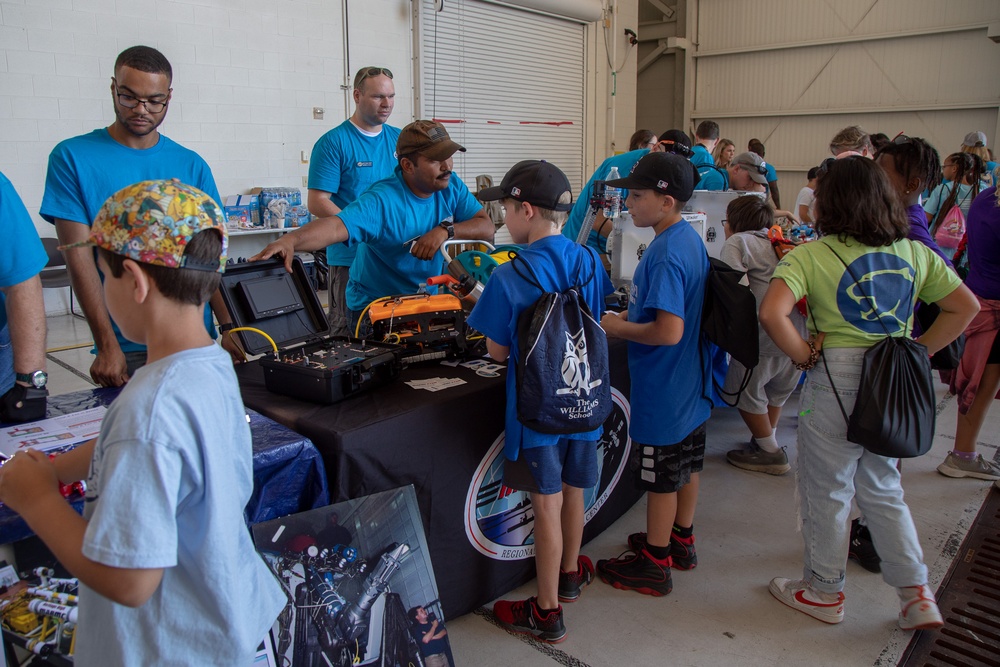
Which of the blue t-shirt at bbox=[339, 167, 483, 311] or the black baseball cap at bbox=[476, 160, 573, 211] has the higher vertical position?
the black baseball cap at bbox=[476, 160, 573, 211]

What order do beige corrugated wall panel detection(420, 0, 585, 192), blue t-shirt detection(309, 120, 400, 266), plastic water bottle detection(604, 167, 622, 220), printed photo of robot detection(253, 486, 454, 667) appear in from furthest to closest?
beige corrugated wall panel detection(420, 0, 585, 192)
blue t-shirt detection(309, 120, 400, 266)
plastic water bottle detection(604, 167, 622, 220)
printed photo of robot detection(253, 486, 454, 667)

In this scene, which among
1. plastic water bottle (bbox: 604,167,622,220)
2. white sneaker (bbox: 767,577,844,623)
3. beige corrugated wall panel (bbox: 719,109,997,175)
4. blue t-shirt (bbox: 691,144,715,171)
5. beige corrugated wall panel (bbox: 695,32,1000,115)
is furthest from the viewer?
beige corrugated wall panel (bbox: 719,109,997,175)

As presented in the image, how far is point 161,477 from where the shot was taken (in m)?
0.98

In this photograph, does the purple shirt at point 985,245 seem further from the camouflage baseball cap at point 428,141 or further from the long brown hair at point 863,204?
the camouflage baseball cap at point 428,141

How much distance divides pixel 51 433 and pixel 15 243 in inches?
20.3

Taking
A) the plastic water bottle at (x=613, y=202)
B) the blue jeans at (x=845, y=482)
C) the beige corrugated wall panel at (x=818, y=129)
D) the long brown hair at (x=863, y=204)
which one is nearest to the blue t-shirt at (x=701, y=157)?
the plastic water bottle at (x=613, y=202)

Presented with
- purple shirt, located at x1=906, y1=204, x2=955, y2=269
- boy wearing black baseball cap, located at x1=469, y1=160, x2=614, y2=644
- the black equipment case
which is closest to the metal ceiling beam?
purple shirt, located at x1=906, y1=204, x2=955, y2=269

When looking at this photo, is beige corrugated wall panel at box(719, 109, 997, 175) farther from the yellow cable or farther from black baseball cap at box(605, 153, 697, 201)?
the yellow cable

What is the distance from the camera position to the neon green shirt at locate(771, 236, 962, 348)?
85.0 inches

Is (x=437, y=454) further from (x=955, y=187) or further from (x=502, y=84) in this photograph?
(x=502, y=84)

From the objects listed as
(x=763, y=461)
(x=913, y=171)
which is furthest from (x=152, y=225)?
(x=763, y=461)

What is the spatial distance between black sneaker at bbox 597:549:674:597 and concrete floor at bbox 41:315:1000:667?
33mm

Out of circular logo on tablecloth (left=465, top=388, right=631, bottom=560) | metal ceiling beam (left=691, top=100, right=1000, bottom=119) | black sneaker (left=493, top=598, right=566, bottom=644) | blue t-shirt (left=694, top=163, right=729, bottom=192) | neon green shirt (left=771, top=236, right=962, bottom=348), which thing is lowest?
black sneaker (left=493, top=598, right=566, bottom=644)

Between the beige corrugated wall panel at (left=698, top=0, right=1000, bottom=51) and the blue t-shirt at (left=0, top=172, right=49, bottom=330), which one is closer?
the blue t-shirt at (left=0, top=172, right=49, bottom=330)
